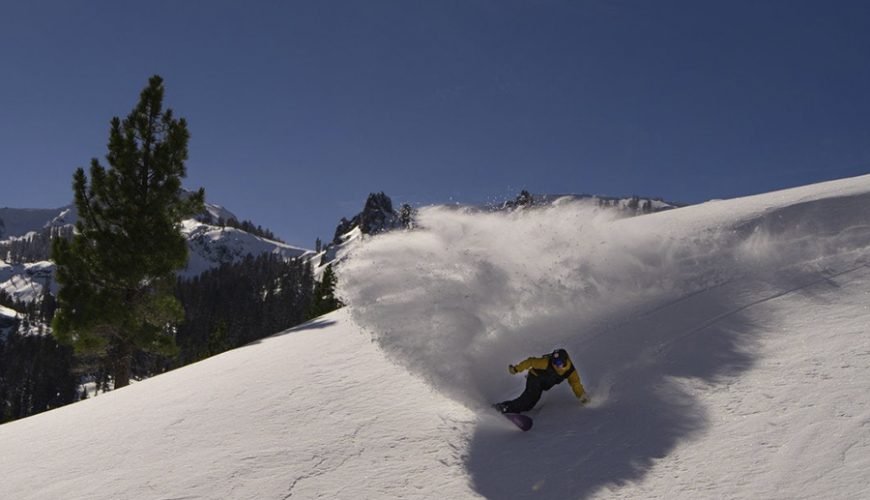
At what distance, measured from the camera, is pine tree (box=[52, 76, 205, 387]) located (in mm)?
19469

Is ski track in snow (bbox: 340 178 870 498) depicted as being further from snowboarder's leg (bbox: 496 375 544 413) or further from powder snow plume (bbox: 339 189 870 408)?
snowboarder's leg (bbox: 496 375 544 413)

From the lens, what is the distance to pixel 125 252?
1964cm

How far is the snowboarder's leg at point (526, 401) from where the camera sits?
8.02m

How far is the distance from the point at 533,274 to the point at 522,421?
4719mm

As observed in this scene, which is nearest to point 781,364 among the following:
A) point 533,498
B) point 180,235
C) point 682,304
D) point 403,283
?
point 682,304

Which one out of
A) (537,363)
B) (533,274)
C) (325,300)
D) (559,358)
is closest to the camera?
(559,358)

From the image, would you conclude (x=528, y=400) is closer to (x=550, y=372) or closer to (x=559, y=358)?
(x=550, y=372)

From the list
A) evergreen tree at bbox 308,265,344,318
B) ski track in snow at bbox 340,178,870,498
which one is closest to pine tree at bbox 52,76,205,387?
ski track in snow at bbox 340,178,870,498

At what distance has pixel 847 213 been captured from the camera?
40.4ft

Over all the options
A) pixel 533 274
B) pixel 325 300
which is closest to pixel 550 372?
pixel 533 274

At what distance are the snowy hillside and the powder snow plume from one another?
5 centimetres

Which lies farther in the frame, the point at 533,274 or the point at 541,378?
the point at 533,274

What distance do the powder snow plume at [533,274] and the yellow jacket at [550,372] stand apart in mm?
913

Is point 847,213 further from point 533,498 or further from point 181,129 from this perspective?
point 181,129
